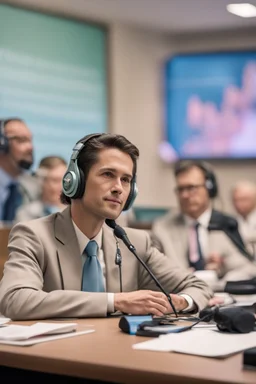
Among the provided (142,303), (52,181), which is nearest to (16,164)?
(52,181)

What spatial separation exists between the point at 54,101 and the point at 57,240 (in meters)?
4.24

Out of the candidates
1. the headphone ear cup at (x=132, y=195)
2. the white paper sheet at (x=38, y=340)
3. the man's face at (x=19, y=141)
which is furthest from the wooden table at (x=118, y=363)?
the man's face at (x=19, y=141)

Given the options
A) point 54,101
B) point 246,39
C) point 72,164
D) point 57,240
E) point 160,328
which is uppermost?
point 246,39

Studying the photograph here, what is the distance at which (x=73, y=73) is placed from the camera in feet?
21.7

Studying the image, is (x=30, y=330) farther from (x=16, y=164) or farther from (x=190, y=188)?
(x=190, y=188)

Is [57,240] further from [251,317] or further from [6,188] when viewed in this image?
[6,188]

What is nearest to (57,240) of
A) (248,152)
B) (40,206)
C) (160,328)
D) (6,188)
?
(160,328)

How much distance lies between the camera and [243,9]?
640 centimetres

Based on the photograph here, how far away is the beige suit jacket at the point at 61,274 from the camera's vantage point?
6.79 ft

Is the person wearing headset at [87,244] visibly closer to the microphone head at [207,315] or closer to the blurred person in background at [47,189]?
the microphone head at [207,315]

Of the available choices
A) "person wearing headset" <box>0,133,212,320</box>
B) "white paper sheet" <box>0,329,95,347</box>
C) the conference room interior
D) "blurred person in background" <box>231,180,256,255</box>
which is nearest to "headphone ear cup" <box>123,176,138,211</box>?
"person wearing headset" <box>0,133,212,320</box>

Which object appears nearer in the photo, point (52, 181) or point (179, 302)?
point (179, 302)

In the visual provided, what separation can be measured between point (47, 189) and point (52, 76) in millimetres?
2654

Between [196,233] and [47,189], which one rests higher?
[47,189]
